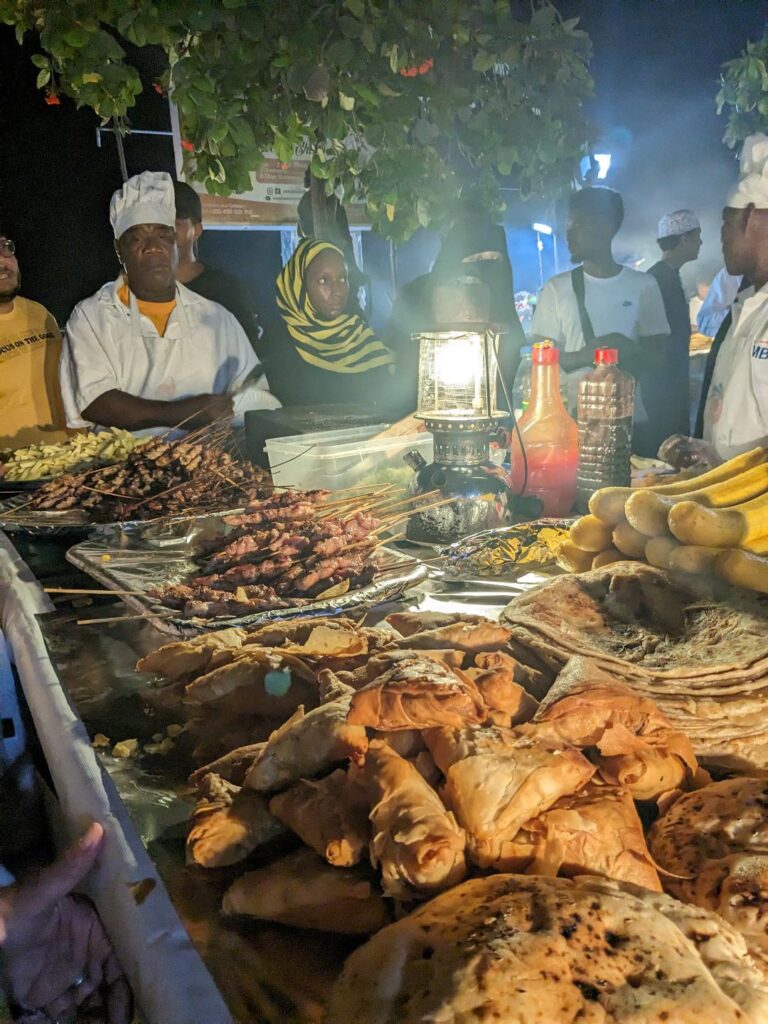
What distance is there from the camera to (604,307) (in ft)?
18.8

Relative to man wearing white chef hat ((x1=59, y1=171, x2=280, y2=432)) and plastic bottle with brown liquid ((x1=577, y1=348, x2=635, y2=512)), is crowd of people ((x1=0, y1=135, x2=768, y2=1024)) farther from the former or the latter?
plastic bottle with brown liquid ((x1=577, y1=348, x2=635, y2=512))

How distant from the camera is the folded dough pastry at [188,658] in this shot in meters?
1.77

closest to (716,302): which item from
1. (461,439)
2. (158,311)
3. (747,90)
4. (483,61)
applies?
(747,90)

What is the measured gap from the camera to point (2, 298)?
5434 mm

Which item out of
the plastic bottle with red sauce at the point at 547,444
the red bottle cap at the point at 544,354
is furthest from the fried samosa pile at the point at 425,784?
the red bottle cap at the point at 544,354

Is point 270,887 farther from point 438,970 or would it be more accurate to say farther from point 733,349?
point 733,349

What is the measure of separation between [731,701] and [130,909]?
1103 mm

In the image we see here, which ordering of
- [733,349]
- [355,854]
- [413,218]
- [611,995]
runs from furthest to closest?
[413,218] → [733,349] → [355,854] → [611,995]

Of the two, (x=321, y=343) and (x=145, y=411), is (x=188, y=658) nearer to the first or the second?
(x=145, y=411)

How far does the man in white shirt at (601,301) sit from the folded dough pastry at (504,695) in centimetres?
457

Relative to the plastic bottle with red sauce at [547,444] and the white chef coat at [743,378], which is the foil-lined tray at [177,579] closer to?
the plastic bottle with red sauce at [547,444]

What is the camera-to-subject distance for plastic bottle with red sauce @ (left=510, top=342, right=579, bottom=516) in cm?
280

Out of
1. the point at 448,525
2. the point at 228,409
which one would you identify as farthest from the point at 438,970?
the point at 228,409

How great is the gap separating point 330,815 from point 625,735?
50 centimetres
